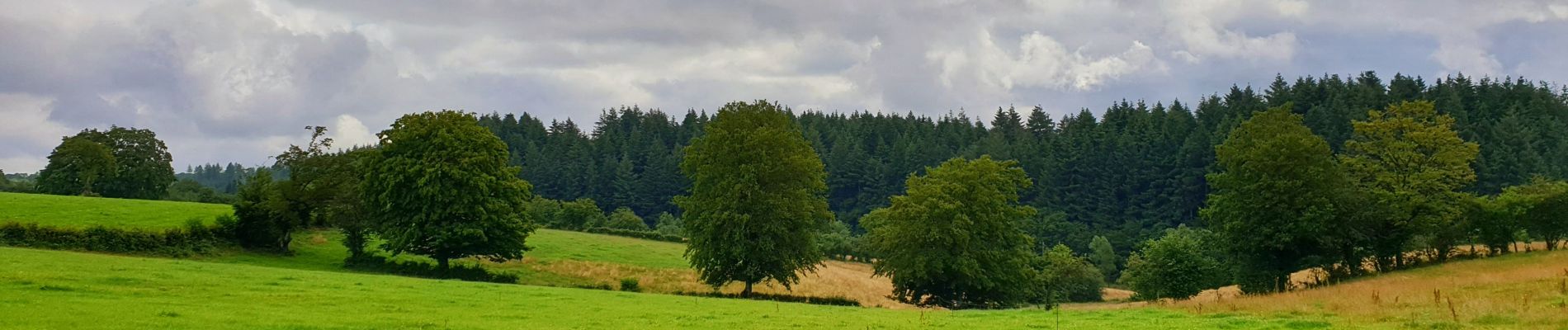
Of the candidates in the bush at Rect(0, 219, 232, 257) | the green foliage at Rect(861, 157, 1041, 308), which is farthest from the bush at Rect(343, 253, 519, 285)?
the green foliage at Rect(861, 157, 1041, 308)

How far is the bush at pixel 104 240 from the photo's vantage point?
46.5 metres

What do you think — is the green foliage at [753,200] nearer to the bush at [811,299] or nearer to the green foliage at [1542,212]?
Answer: the bush at [811,299]

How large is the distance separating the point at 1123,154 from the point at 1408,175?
102 m

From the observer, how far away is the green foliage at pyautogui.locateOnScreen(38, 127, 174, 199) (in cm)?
8281

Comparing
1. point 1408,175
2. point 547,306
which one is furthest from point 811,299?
point 1408,175

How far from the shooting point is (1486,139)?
125 metres

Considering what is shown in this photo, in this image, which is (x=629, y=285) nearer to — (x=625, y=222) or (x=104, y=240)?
(x=104, y=240)

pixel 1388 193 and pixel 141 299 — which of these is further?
pixel 1388 193

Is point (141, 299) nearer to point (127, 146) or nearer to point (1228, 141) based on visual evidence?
point (1228, 141)

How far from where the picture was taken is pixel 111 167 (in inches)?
3310

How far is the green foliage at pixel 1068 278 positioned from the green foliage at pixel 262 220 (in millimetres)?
57780

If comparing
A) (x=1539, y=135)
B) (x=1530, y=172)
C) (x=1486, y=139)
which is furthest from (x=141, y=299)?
(x=1539, y=135)

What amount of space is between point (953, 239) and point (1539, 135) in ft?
407

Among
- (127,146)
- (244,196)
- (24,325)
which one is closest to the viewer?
(24,325)
